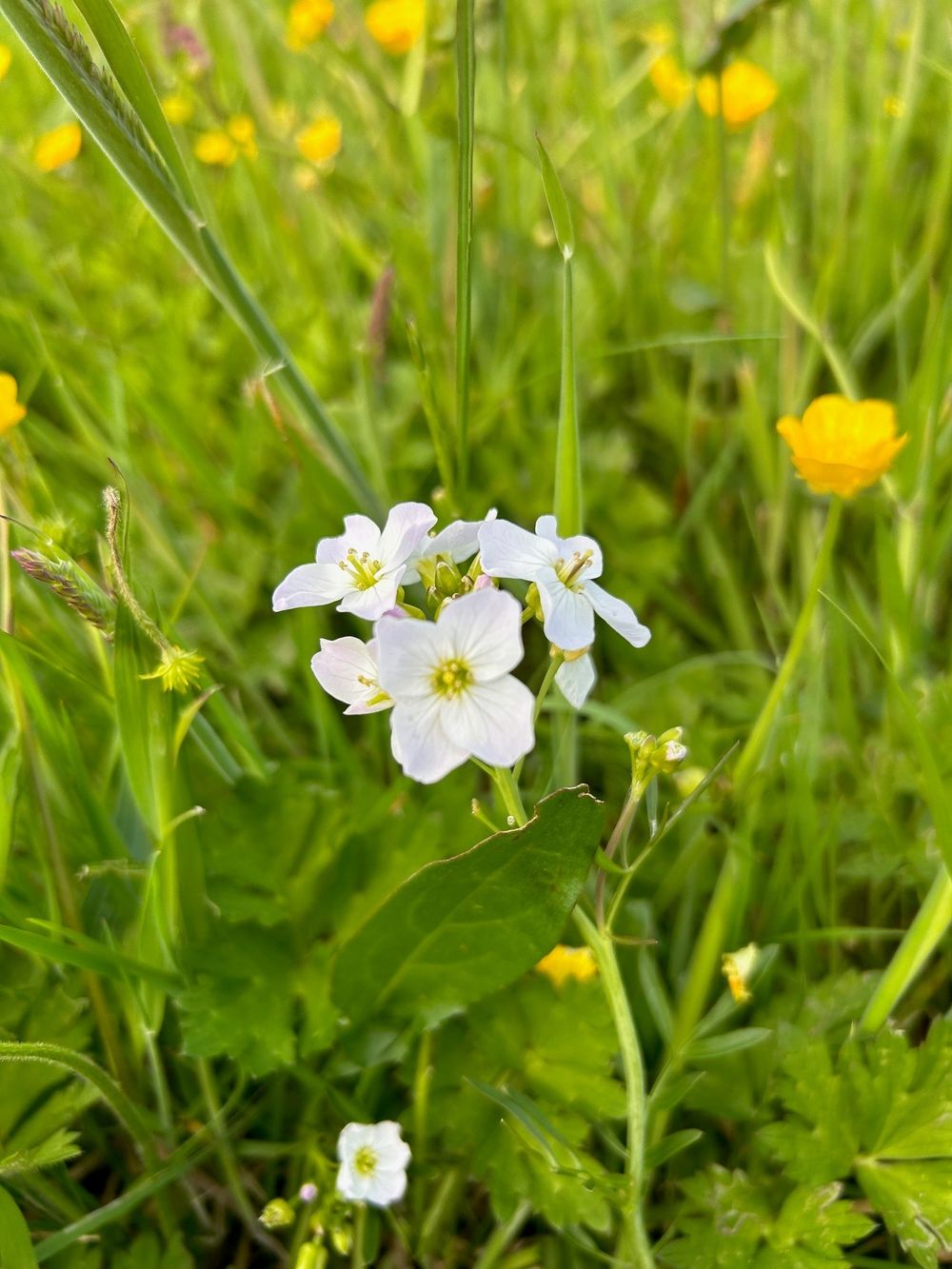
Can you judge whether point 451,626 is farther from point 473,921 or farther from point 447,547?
point 473,921

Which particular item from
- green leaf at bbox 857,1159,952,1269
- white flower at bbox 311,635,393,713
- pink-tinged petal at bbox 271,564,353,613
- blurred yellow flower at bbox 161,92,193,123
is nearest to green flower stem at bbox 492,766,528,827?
white flower at bbox 311,635,393,713

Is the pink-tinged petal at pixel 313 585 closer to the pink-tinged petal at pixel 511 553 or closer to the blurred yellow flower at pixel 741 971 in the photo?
the pink-tinged petal at pixel 511 553

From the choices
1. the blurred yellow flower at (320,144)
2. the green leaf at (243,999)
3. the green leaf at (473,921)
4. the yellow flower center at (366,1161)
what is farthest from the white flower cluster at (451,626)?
the blurred yellow flower at (320,144)

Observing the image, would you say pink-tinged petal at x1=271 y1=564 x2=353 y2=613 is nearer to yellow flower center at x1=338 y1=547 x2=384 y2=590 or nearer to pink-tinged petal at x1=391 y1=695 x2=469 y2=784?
yellow flower center at x1=338 y1=547 x2=384 y2=590

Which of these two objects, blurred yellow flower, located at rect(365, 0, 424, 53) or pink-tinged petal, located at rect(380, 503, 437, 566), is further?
blurred yellow flower, located at rect(365, 0, 424, 53)

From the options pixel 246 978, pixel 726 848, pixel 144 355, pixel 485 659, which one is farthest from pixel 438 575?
pixel 144 355

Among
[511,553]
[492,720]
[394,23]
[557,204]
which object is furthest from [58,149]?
[492,720]

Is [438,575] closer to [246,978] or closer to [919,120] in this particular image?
[246,978]
